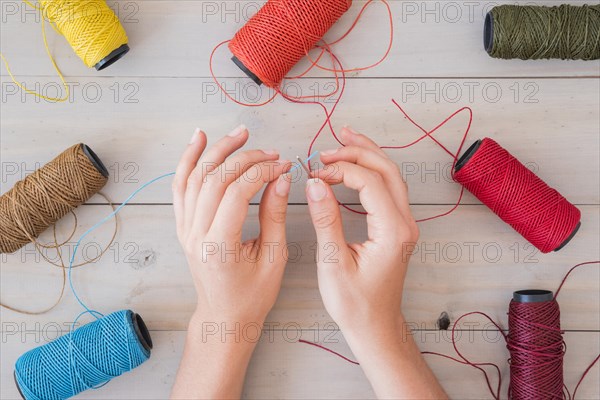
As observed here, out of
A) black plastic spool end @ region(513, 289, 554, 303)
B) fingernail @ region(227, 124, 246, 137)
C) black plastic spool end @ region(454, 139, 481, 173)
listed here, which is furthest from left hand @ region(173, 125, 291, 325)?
black plastic spool end @ region(513, 289, 554, 303)

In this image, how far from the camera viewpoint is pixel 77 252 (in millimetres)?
1159

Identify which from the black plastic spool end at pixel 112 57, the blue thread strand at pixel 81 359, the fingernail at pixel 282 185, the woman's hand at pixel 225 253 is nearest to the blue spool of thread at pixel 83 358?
the blue thread strand at pixel 81 359

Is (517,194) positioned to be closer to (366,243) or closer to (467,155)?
A: (467,155)

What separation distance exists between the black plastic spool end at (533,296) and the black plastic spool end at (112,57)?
0.91 m

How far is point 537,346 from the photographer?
1085 mm

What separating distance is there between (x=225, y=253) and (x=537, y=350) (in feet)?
2.04

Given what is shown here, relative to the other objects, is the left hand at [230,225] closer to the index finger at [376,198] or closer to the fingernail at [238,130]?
the fingernail at [238,130]

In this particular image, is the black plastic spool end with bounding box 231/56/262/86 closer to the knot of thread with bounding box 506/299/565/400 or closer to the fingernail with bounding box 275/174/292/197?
the fingernail with bounding box 275/174/292/197

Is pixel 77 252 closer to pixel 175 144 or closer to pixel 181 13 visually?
pixel 175 144

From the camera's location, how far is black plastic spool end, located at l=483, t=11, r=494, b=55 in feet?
3.65

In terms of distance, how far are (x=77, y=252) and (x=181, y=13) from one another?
0.53 metres

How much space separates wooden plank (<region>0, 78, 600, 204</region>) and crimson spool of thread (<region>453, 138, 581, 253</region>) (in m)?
0.08

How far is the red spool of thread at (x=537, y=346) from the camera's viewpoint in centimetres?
108

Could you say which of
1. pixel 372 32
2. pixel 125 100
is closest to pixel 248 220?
pixel 125 100
